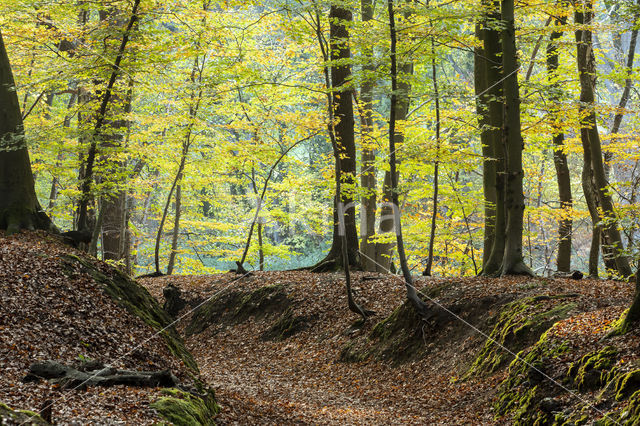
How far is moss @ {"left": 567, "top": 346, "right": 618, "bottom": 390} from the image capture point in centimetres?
502

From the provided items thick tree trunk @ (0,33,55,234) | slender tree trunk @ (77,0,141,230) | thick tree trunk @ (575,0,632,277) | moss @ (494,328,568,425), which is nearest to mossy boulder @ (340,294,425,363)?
moss @ (494,328,568,425)

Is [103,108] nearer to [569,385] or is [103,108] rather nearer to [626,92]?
[569,385]

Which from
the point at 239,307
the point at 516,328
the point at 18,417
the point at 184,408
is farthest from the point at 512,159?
the point at 18,417

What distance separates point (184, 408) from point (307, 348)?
5.56 m

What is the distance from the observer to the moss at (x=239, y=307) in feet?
39.5

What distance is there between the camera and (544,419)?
16.7 feet

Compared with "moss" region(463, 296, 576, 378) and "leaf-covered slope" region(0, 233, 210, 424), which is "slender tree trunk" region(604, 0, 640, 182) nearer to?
"moss" region(463, 296, 576, 378)

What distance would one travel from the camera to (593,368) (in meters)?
5.14

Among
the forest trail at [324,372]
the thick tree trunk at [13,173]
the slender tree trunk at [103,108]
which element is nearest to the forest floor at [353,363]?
the forest trail at [324,372]

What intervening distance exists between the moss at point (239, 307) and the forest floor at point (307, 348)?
0.43ft

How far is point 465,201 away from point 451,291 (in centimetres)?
530

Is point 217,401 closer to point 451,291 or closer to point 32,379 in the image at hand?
point 32,379

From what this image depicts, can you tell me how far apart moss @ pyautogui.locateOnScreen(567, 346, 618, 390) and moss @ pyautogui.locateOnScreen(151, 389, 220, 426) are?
3630 mm

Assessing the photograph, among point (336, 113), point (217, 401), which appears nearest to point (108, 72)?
point (336, 113)
